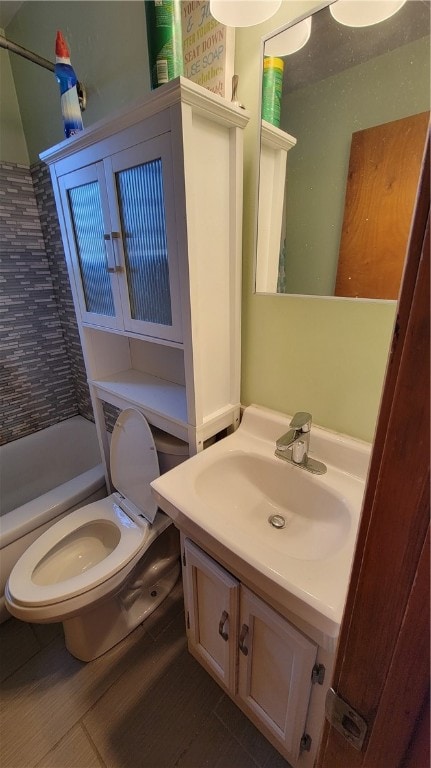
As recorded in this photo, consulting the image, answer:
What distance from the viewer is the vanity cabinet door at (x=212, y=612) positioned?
2.84 ft

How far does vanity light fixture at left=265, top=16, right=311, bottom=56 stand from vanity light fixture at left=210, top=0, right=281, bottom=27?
0.05 meters

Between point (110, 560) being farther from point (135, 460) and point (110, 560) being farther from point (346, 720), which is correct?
point (346, 720)

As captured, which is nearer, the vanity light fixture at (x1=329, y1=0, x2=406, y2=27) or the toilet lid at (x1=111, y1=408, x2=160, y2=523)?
the vanity light fixture at (x1=329, y1=0, x2=406, y2=27)

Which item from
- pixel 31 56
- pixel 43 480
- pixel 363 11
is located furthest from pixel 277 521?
pixel 31 56

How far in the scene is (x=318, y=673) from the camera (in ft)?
2.37

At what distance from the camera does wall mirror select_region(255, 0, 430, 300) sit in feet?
2.19

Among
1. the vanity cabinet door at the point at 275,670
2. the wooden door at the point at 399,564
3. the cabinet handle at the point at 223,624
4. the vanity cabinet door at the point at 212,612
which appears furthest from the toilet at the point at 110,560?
the wooden door at the point at 399,564

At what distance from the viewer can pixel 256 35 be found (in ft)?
2.68

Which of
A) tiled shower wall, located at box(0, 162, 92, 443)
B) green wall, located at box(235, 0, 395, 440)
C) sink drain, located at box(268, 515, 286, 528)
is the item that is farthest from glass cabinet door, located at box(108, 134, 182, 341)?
tiled shower wall, located at box(0, 162, 92, 443)

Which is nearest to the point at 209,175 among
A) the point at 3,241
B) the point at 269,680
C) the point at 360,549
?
the point at 360,549

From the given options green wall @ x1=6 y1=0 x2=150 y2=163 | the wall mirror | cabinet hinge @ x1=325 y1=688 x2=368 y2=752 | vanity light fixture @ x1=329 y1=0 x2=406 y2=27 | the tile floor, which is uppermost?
green wall @ x1=6 y1=0 x2=150 y2=163

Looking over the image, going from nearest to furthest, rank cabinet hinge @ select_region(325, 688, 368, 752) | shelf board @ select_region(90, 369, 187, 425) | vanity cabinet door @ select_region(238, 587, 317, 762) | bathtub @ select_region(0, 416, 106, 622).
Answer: cabinet hinge @ select_region(325, 688, 368, 752) < vanity cabinet door @ select_region(238, 587, 317, 762) < shelf board @ select_region(90, 369, 187, 425) < bathtub @ select_region(0, 416, 106, 622)

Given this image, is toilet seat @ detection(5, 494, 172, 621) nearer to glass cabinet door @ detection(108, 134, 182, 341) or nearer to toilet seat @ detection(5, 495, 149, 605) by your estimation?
toilet seat @ detection(5, 495, 149, 605)

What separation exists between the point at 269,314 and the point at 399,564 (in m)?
0.82
